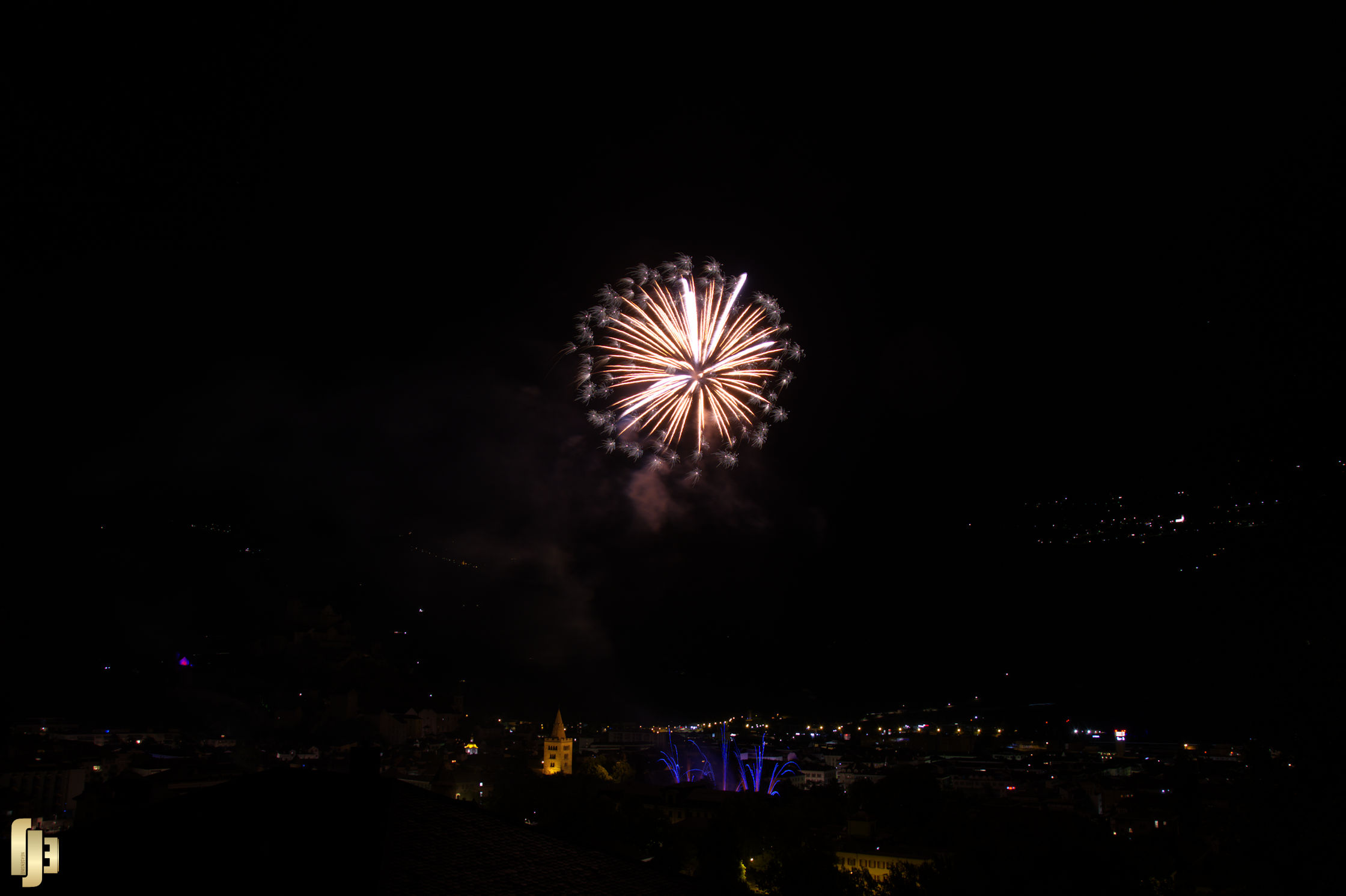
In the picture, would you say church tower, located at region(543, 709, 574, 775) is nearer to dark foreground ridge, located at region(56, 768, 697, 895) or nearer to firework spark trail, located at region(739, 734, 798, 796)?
firework spark trail, located at region(739, 734, 798, 796)

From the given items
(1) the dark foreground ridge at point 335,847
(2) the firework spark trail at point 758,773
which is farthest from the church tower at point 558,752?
(1) the dark foreground ridge at point 335,847

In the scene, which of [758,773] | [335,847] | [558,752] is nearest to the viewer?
[335,847]

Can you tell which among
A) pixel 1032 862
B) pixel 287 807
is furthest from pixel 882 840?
pixel 287 807

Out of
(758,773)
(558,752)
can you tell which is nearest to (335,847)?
(558,752)

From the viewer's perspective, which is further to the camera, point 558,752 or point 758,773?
point 758,773

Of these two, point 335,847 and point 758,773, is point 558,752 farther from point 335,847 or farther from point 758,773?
point 335,847

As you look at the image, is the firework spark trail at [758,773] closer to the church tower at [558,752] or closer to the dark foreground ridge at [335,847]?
the church tower at [558,752]

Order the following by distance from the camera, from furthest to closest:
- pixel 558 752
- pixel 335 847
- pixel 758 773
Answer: pixel 758 773
pixel 558 752
pixel 335 847

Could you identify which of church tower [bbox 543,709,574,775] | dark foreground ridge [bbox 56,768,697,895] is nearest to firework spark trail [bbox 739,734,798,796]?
church tower [bbox 543,709,574,775]
